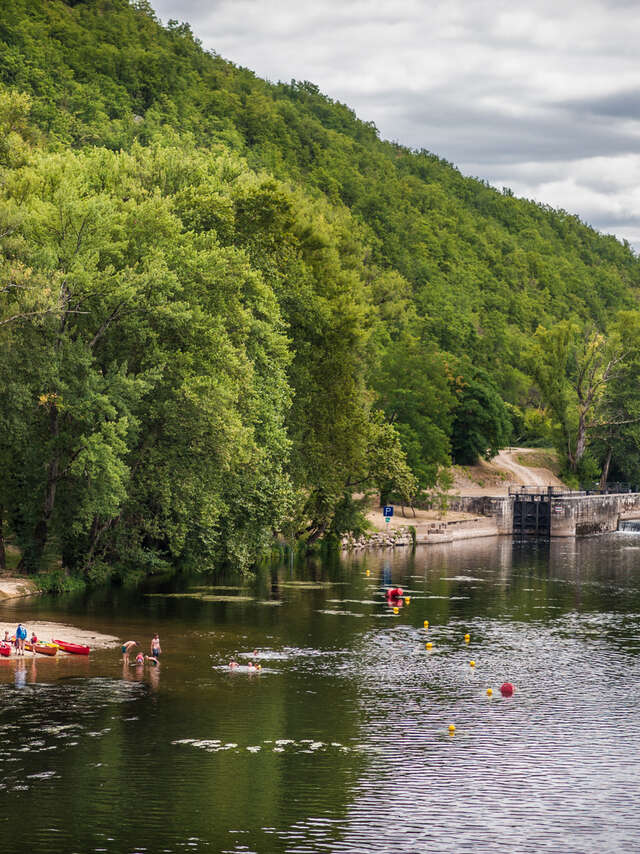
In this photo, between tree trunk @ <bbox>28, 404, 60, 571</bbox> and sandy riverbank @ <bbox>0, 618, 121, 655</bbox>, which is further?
tree trunk @ <bbox>28, 404, 60, 571</bbox>

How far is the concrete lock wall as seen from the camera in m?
130

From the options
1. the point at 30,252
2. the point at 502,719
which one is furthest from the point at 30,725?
the point at 30,252

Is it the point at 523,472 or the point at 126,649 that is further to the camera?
the point at 523,472

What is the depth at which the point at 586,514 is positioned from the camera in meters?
135

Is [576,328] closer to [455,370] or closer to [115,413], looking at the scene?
[455,370]

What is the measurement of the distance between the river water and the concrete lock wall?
6139 cm

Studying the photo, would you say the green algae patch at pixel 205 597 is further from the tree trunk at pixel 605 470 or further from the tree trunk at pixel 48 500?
the tree trunk at pixel 605 470

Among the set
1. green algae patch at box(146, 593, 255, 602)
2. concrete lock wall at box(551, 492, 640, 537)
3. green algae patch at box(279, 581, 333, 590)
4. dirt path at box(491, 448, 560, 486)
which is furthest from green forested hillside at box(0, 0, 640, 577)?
Result: dirt path at box(491, 448, 560, 486)

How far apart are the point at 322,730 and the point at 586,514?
99.8 metres

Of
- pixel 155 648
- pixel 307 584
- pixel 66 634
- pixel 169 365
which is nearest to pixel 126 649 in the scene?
pixel 155 648

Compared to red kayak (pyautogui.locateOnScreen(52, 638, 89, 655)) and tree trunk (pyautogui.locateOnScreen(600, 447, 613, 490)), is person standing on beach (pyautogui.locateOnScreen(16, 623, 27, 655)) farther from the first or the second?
tree trunk (pyautogui.locateOnScreen(600, 447, 613, 490))

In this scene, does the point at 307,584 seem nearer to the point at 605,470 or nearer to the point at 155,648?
the point at 155,648

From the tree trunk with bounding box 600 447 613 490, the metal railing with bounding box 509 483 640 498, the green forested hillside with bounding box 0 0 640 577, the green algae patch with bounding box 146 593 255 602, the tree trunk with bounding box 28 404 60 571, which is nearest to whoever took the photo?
the green forested hillside with bounding box 0 0 640 577

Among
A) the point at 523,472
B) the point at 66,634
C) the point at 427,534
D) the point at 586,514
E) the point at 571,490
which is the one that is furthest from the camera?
the point at 523,472
